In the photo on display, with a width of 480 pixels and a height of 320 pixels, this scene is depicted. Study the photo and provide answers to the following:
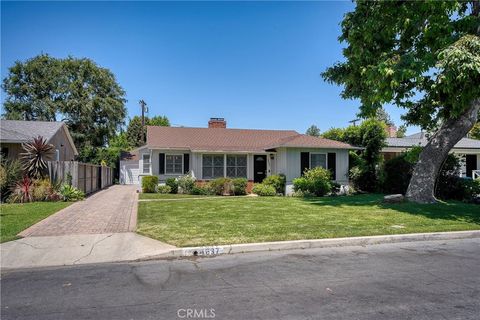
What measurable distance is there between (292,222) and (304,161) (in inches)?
469

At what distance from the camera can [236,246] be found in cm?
728

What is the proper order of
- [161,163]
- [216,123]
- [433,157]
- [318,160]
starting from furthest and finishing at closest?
[216,123], [161,163], [318,160], [433,157]

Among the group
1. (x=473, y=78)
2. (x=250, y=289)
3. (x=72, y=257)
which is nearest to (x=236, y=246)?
(x=250, y=289)

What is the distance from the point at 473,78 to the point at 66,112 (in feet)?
137

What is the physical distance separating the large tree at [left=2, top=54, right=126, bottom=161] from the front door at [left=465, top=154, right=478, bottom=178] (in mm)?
37209

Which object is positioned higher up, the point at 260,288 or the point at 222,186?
the point at 222,186

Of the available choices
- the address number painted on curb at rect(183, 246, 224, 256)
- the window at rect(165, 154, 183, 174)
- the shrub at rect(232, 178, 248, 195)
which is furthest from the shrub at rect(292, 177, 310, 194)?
the address number painted on curb at rect(183, 246, 224, 256)

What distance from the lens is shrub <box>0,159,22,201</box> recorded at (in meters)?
15.6

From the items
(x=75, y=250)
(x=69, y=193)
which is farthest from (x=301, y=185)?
Result: (x=75, y=250)

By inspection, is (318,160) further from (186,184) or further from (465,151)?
(465,151)

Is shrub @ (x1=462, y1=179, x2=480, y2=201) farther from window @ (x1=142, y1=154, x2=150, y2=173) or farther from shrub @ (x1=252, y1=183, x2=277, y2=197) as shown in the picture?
window @ (x1=142, y1=154, x2=150, y2=173)

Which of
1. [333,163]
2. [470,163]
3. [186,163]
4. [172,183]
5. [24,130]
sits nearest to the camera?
[24,130]

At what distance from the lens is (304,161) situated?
2172cm

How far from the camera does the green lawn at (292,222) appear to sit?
828 centimetres
